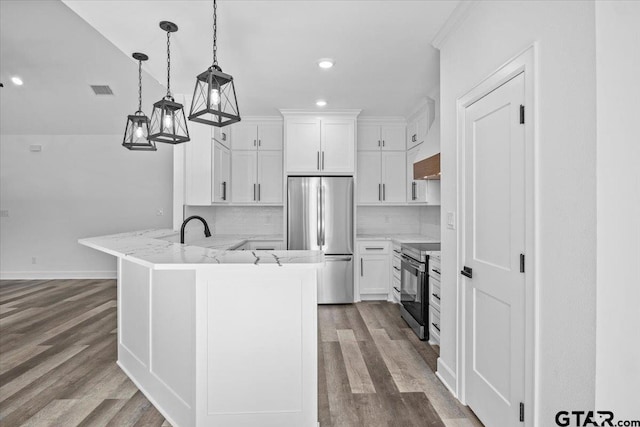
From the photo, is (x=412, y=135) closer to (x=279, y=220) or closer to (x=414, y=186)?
(x=414, y=186)

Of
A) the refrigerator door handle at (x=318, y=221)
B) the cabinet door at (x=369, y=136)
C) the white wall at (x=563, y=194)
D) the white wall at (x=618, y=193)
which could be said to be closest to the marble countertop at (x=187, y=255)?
the white wall at (x=563, y=194)

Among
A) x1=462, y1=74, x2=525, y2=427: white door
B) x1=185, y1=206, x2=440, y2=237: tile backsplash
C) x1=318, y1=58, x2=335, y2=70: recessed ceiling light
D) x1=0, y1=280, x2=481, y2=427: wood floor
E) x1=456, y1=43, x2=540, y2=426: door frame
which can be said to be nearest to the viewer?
x1=456, y1=43, x2=540, y2=426: door frame

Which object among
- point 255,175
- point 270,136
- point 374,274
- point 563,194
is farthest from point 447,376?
Answer: point 270,136

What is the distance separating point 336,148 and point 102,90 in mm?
3530

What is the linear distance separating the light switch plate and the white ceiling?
1374mm

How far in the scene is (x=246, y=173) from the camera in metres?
5.03

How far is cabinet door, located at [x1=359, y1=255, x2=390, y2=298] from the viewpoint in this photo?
480 cm

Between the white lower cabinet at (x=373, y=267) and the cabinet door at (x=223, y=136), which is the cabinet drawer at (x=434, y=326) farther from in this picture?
the cabinet door at (x=223, y=136)

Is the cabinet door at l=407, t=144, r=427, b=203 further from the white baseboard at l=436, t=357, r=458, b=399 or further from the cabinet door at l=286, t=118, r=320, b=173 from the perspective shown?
the white baseboard at l=436, t=357, r=458, b=399

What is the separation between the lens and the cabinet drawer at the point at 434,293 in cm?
319

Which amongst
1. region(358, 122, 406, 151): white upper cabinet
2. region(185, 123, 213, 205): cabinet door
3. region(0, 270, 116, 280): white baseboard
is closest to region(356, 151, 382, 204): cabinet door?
region(358, 122, 406, 151): white upper cabinet

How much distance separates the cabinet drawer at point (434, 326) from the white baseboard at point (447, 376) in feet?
1.79

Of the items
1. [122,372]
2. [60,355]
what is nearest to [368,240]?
[122,372]

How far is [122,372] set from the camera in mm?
2699
